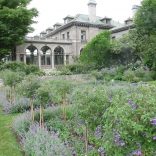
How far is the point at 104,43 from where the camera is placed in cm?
2334

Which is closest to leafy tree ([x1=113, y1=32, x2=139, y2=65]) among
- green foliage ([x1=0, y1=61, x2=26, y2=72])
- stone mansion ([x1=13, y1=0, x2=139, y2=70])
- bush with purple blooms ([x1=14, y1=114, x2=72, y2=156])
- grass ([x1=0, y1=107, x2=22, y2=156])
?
stone mansion ([x1=13, y1=0, x2=139, y2=70])

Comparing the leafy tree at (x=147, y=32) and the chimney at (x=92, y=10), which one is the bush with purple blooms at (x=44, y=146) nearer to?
the leafy tree at (x=147, y=32)

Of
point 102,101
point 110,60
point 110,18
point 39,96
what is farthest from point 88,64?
point 102,101

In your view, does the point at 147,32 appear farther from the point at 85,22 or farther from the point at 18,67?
the point at 18,67

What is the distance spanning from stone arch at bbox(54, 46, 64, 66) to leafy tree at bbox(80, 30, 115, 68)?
9567 millimetres

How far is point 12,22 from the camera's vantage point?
83.9 feet

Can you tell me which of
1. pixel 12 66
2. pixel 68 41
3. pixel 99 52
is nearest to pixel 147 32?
pixel 99 52

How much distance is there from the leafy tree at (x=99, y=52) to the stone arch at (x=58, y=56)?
9.57 m

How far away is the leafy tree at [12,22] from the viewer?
24.8 meters

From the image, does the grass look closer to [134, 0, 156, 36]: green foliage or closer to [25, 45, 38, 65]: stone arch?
[134, 0, 156, 36]: green foliage

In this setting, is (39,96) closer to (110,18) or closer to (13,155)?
(13,155)

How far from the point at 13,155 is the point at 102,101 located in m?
2.42

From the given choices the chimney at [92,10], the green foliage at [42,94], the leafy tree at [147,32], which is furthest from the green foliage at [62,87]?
the chimney at [92,10]

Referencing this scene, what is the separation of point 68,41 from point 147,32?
1575 cm
